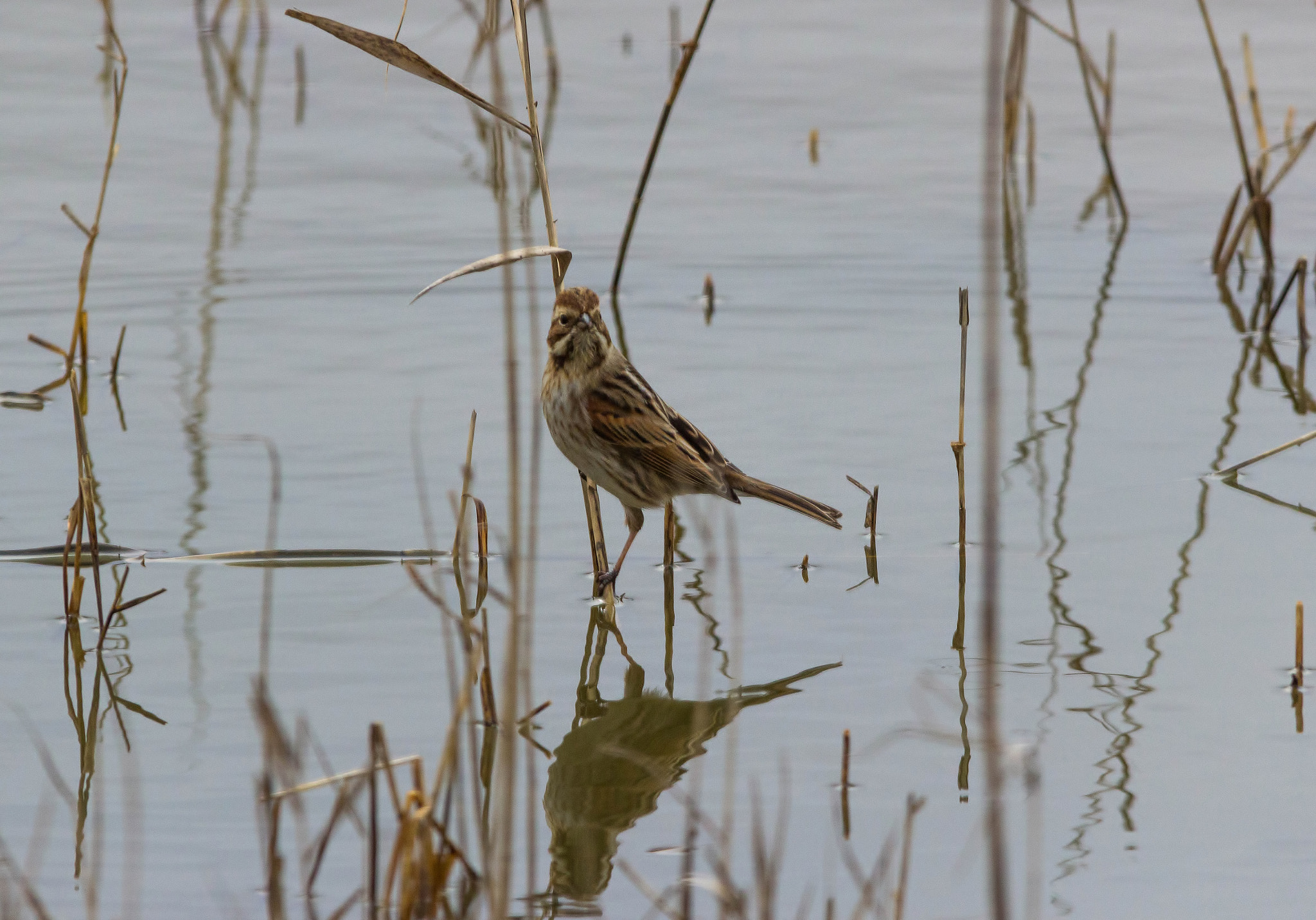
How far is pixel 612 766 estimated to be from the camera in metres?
4.24

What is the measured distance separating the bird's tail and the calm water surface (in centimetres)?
19

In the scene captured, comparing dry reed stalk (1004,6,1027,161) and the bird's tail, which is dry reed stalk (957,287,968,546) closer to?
the bird's tail

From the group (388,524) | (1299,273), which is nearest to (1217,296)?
(1299,273)

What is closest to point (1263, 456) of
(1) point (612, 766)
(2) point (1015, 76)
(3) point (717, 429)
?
(3) point (717, 429)

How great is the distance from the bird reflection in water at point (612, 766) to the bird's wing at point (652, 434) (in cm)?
91

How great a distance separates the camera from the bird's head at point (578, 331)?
5531 mm

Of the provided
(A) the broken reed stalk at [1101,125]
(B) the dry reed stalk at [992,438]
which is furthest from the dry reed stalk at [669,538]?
(A) the broken reed stalk at [1101,125]

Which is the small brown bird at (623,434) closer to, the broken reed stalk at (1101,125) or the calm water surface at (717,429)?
the calm water surface at (717,429)

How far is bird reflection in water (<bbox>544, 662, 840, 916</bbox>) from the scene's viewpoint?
12.2 ft

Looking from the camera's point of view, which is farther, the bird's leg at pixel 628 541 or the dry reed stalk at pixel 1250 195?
the dry reed stalk at pixel 1250 195

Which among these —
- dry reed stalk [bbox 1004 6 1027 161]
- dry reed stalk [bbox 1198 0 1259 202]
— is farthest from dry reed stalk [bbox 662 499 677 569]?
dry reed stalk [bbox 1004 6 1027 161]

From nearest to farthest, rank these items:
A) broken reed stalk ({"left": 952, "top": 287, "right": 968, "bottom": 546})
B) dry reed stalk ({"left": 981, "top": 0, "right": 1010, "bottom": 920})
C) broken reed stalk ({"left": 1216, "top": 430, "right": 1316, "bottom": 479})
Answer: dry reed stalk ({"left": 981, "top": 0, "right": 1010, "bottom": 920}), broken reed stalk ({"left": 952, "top": 287, "right": 968, "bottom": 546}), broken reed stalk ({"left": 1216, "top": 430, "right": 1316, "bottom": 479})

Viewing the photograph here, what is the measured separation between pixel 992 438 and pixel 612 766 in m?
2.38

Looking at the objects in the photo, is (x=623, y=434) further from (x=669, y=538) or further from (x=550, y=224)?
(x=550, y=224)
